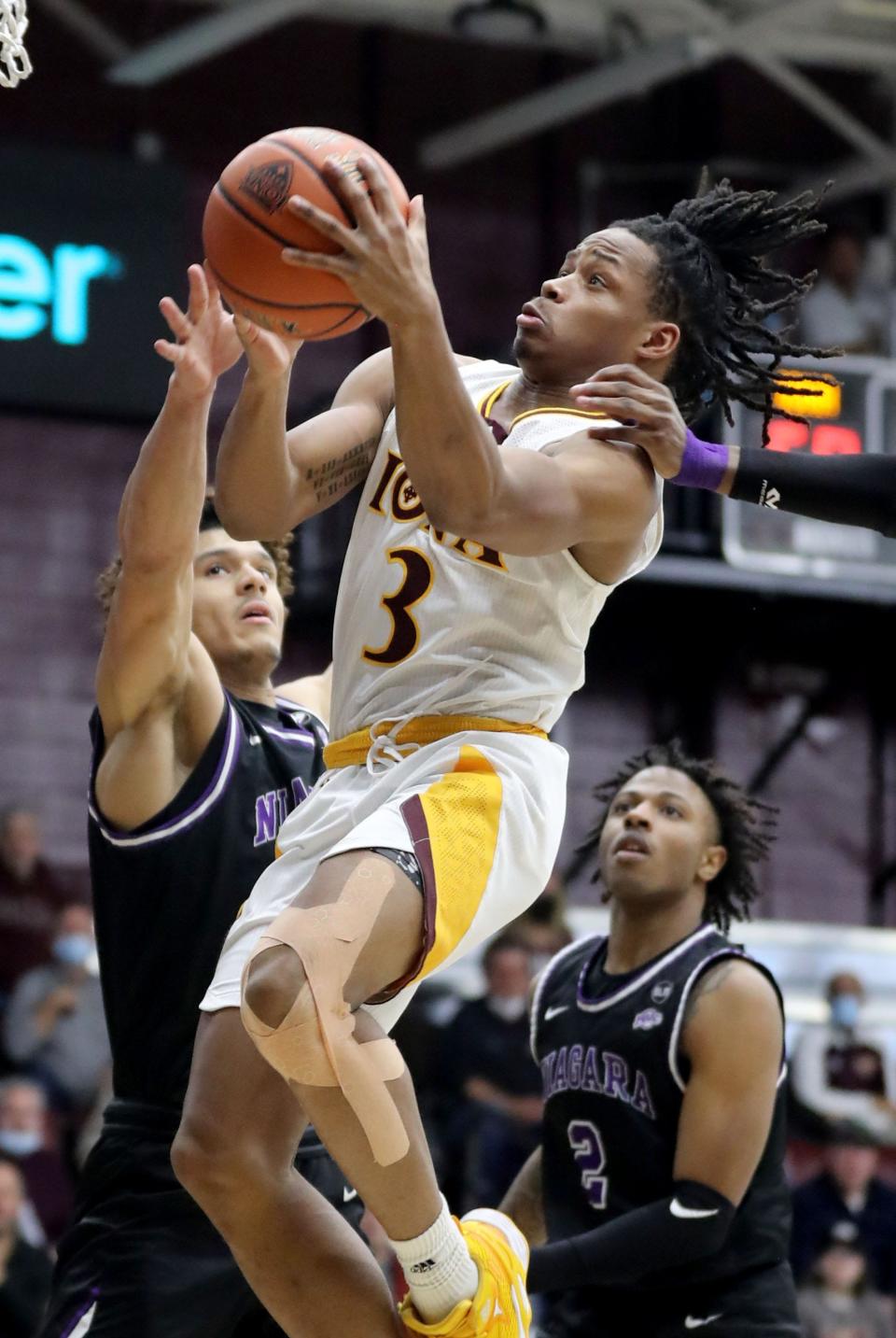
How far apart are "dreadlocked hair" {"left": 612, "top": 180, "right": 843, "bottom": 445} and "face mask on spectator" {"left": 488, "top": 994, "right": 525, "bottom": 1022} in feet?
16.4

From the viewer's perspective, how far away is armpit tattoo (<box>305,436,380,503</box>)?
402 cm

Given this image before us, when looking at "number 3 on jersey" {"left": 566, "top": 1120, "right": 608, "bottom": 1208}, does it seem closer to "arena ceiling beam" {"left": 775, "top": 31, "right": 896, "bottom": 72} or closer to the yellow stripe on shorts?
the yellow stripe on shorts

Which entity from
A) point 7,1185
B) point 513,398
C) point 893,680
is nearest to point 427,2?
point 893,680

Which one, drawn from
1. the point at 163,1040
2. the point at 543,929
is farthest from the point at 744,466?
the point at 543,929

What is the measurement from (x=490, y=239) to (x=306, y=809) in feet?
35.0

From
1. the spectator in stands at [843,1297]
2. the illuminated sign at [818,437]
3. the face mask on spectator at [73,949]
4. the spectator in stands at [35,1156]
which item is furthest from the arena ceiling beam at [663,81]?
the spectator in stands at [35,1156]

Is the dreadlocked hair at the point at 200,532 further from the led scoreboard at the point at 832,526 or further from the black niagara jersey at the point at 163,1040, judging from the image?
the led scoreboard at the point at 832,526

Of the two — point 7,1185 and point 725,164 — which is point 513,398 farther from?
point 725,164

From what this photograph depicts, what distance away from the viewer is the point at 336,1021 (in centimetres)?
338

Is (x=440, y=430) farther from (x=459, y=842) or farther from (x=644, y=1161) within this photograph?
(x=644, y=1161)

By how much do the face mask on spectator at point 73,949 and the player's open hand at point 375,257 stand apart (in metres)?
6.43

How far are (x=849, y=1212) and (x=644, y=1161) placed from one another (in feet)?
16.0

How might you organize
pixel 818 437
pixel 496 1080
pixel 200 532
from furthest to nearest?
pixel 818 437
pixel 496 1080
pixel 200 532

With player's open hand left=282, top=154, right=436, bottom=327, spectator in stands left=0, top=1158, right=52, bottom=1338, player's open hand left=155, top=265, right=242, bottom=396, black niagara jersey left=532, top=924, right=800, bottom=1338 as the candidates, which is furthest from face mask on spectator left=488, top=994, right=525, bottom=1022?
player's open hand left=282, top=154, right=436, bottom=327
